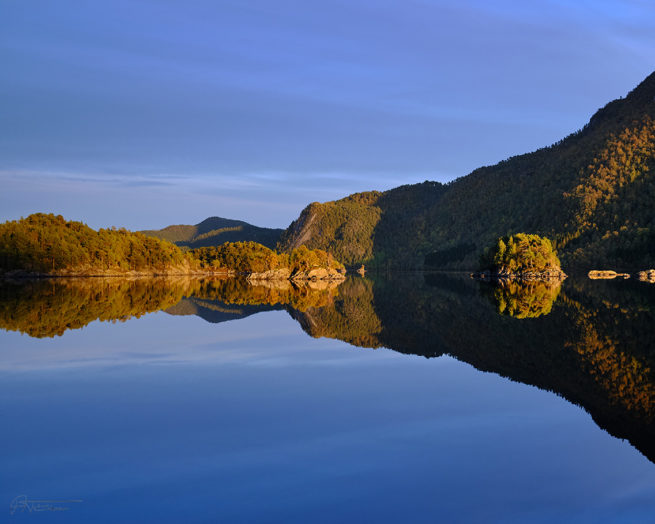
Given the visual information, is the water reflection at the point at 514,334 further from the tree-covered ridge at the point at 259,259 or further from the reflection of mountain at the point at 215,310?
the tree-covered ridge at the point at 259,259

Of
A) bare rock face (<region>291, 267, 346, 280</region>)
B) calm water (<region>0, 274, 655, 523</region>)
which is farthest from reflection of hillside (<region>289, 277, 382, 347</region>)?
bare rock face (<region>291, 267, 346, 280</region>)

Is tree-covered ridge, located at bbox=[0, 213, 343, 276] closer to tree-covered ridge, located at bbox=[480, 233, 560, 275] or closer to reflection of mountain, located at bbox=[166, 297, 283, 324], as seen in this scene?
tree-covered ridge, located at bbox=[480, 233, 560, 275]

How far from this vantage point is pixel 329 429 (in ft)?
41.8

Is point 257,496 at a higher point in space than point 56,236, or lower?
lower

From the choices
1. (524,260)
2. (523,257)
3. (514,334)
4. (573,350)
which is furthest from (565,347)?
(523,257)

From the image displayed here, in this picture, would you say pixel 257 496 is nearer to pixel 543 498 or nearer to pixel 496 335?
pixel 543 498

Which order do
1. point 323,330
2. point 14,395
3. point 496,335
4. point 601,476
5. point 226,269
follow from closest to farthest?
1. point 601,476
2. point 14,395
3. point 496,335
4. point 323,330
5. point 226,269

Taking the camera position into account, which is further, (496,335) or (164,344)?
(496,335)

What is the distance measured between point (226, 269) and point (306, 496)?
186m

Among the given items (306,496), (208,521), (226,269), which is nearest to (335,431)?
(306,496)

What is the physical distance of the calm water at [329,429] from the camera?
8.91 m

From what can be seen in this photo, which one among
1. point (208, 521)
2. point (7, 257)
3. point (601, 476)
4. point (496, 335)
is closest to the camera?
point (208, 521)

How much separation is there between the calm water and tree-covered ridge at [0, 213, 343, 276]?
115852mm

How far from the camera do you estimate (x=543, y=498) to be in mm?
9062
